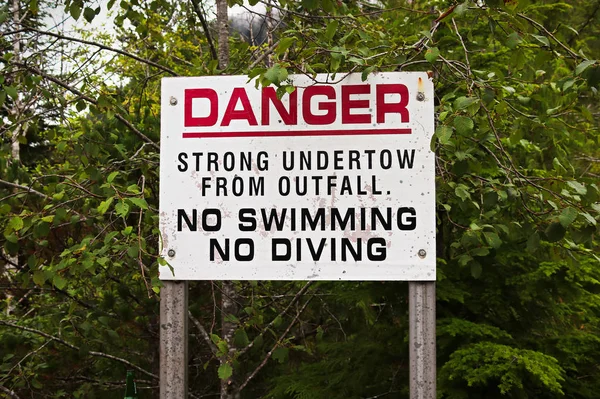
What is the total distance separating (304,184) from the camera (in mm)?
2291

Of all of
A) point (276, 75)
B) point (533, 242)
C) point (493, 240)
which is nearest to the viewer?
point (276, 75)

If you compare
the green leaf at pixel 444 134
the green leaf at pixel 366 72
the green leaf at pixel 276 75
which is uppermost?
the green leaf at pixel 366 72

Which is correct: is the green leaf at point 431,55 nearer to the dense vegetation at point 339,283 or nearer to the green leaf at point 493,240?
the dense vegetation at point 339,283

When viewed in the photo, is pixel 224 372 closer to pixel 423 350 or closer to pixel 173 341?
pixel 173 341

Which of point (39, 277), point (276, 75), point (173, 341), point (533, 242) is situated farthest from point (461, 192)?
point (39, 277)

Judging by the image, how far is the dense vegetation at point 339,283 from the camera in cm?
295

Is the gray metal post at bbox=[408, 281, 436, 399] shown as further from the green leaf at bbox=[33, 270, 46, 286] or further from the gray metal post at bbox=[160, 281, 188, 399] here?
the green leaf at bbox=[33, 270, 46, 286]

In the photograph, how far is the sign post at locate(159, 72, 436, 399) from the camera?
224 centimetres

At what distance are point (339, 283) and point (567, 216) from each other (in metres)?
3.23

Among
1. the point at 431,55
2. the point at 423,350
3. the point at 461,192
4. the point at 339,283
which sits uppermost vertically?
the point at 431,55

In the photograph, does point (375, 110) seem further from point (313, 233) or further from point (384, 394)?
point (384, 394)

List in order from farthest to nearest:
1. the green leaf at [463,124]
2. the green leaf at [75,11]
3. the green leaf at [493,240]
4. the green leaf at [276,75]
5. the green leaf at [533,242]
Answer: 1. the green leaf at [75,11]
2. the green leaf at [493,240]
3. the green leaf at [533,242]
4. the green leaf at [463,124]
5. the green leaf at [276,75]

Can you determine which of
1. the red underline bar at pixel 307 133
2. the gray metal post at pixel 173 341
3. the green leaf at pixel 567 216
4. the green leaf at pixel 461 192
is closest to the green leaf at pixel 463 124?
the red underline bar at pixel 307 133

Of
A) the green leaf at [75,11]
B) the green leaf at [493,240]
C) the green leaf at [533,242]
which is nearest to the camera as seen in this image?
the green leaf at [533,242]
